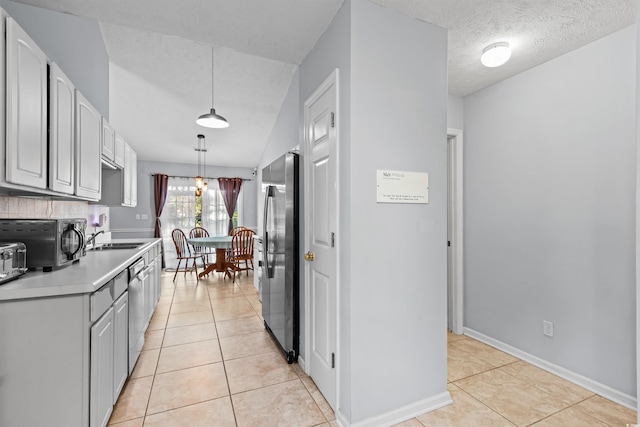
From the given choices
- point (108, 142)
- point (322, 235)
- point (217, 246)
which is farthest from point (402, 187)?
point (217, 246)

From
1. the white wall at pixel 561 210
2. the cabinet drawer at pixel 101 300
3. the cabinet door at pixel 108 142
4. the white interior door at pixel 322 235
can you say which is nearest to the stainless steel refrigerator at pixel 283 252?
the white interior door at pixel 322 235

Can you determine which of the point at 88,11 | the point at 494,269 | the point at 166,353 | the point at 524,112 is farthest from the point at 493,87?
the point at 166,353

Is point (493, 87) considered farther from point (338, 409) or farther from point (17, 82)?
point (17, 82)

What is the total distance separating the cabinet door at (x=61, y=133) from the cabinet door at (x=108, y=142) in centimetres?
72

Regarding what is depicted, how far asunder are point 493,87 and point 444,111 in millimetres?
1261

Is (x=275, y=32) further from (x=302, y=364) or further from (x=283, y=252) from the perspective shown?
(x=302, y=364)

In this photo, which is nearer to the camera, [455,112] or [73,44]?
[73,44]

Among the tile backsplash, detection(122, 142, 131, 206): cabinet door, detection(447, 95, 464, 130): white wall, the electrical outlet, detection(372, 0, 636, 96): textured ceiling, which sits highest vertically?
detection(372, 0, 636, 96): textured ceiling

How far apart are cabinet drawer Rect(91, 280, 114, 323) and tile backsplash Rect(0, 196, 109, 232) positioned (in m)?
0.82

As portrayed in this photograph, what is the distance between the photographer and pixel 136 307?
2.39 meters

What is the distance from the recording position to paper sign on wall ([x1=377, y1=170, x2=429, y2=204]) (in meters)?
1.78

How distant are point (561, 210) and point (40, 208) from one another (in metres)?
3.96

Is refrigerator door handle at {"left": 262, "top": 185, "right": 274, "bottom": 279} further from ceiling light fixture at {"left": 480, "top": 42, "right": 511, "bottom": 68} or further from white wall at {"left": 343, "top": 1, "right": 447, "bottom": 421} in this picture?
ceiling light fixture at {"left": 480, "top": 42, "right": 511, "bottom": 68}

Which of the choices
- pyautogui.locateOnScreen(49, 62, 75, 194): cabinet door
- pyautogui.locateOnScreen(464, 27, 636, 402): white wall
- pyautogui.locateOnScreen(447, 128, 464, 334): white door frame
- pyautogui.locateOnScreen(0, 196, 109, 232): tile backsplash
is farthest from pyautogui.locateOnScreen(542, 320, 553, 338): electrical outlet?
pyautogui.locateOnScreen(0, 196, 109, 232): tile backsplash
